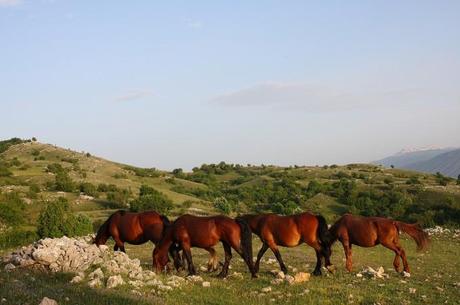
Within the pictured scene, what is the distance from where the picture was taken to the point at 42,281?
12.0 metres

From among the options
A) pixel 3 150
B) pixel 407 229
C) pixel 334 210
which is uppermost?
pixel 3 150

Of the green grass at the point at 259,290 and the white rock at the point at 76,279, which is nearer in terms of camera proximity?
the green grass at the point at 259,290

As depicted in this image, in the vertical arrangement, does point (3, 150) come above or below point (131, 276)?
above

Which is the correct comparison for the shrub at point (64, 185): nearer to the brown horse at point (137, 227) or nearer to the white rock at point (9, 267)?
the brown horse at point (137, 227)

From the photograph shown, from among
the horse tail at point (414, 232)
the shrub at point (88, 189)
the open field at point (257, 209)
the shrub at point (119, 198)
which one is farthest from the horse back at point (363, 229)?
the shrub at point (88, 189)

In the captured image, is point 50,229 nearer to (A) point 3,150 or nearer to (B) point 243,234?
(B) point 243,234

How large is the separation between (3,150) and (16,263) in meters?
84.5

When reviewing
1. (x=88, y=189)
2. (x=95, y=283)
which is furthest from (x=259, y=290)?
(x=88, y=189)

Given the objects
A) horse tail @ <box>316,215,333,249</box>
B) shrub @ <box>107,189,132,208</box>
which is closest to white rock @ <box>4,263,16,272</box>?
horse tail @ <box>316,215,333,249</box>

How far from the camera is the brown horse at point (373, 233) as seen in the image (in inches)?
638

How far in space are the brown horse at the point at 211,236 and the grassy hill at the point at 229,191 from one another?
2065 cm

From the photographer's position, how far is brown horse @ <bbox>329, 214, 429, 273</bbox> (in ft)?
53.2

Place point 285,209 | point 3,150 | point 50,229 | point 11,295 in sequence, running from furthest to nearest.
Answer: point 3,150 < point 285,209 < point 50,229 < point 11,295

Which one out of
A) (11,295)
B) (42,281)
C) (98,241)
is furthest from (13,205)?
(11,295)
